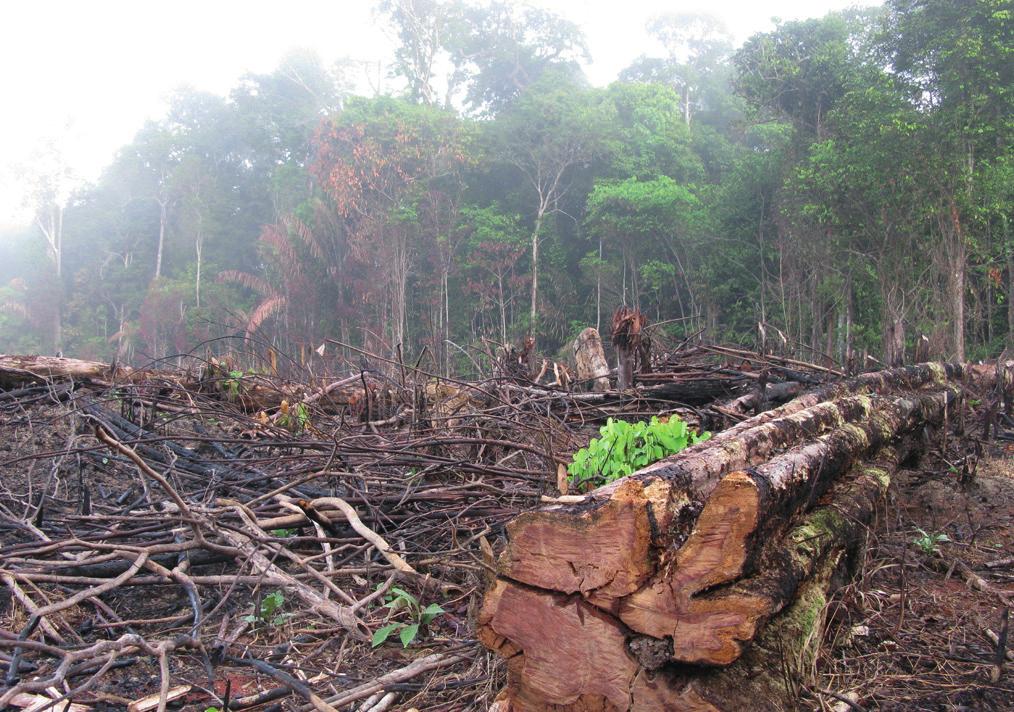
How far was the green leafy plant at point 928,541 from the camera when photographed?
3.30 metres

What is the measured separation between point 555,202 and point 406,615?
2692 centimetres

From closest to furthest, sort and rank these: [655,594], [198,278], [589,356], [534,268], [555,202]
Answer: [655,594]
[589,356]
[534,268]
[555,202]
[198,278]

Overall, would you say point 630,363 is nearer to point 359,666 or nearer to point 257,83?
point 359,666

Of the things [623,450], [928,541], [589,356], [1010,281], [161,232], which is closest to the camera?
[623,450]

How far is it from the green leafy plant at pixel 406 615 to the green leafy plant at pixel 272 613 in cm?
43

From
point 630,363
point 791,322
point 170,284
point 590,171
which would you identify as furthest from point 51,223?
point 630,363

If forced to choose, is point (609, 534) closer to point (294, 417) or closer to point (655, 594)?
point (655, 594)

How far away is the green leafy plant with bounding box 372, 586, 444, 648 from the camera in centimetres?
258

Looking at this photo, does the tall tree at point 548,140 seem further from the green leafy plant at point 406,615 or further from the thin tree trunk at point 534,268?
the green leafy plant at point 406,615

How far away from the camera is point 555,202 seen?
1126 inches

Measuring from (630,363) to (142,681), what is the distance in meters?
4.49

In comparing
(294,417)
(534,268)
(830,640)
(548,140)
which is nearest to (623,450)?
(830,640)

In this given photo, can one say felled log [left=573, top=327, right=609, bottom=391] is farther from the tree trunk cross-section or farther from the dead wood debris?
the tree trunk cross-section

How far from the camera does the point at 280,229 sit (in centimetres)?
2891
